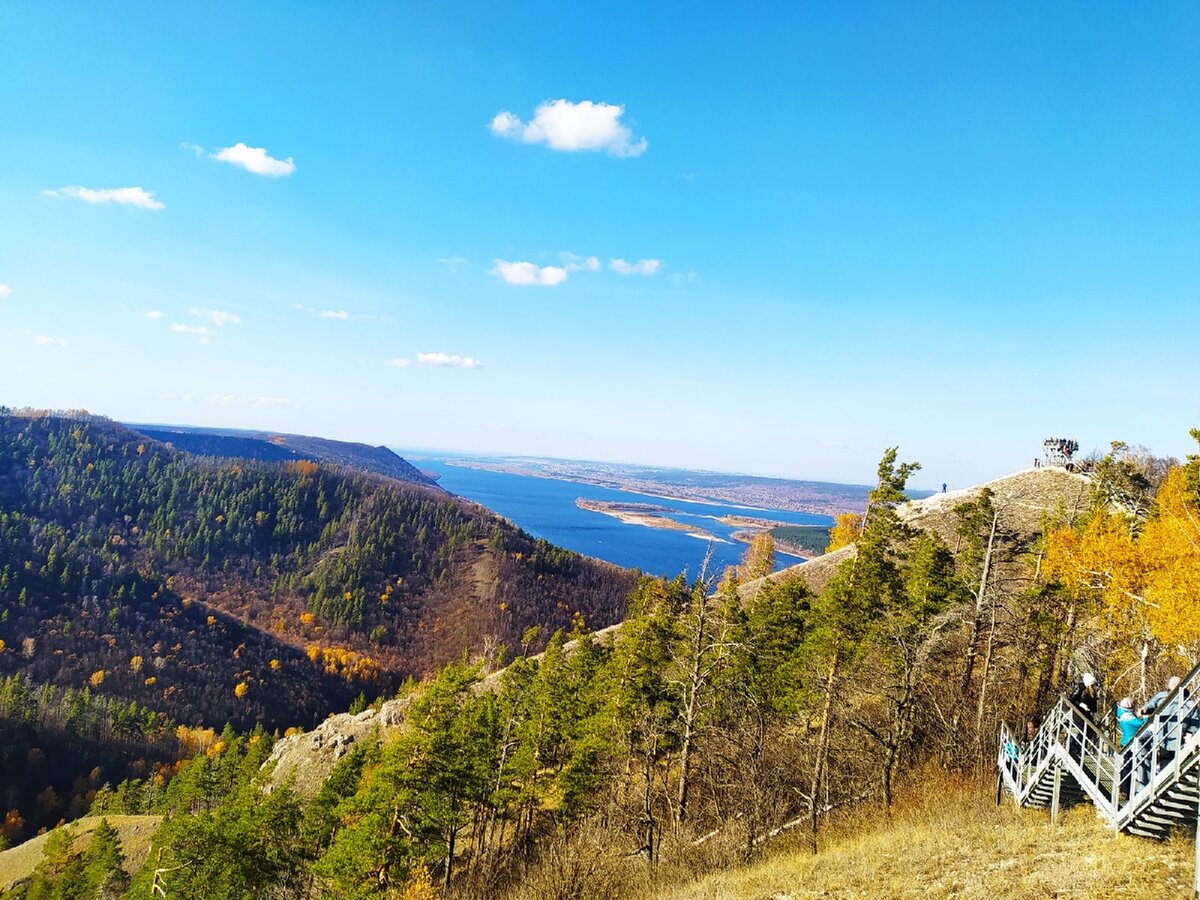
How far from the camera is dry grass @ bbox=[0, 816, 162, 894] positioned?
216 ft

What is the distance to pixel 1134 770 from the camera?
10.8m

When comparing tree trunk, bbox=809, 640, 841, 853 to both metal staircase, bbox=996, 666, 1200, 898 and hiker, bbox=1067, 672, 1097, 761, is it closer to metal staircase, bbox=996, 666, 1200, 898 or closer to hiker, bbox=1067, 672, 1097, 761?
metal staircase, bbox=996, 666, 1200, 898

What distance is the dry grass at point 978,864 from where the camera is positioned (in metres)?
10.1

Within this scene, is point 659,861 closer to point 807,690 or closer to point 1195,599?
point 807,690

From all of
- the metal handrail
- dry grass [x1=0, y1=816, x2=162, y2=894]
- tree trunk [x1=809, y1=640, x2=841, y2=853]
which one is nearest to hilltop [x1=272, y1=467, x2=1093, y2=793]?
dry grass [x1=0, y1=816, x2=162, y2=894]

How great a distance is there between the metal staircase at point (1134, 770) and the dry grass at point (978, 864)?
1.71 feet

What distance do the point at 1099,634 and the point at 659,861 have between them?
21661 mm

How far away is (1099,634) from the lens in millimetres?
26625

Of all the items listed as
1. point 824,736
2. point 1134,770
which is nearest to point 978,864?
point 1134,770

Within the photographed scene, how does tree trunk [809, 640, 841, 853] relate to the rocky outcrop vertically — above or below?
above

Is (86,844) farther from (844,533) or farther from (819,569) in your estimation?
(844,533)

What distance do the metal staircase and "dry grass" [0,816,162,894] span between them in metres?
83.0

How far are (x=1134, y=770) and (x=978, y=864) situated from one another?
3407 millimetres

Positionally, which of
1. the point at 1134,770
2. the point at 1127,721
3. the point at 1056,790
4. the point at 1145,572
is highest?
the point at 1145,572
